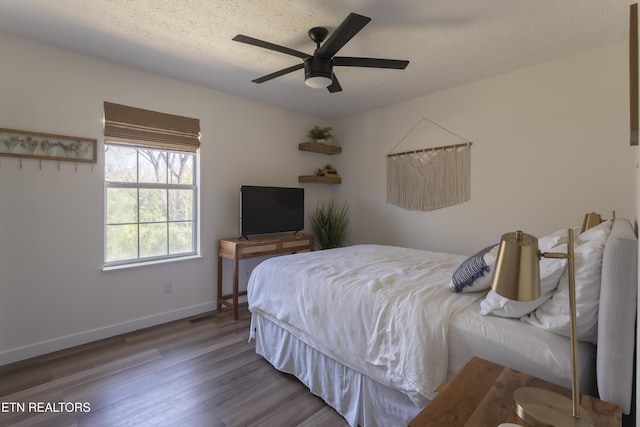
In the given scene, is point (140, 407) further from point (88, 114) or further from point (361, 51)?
point (361, 51)

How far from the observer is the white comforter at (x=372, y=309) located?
144cm

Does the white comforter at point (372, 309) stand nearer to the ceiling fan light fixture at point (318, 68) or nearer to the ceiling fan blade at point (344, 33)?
the ceiling fan light fixture at point (318, 68)

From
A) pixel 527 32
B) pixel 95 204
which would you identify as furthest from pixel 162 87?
pixel 527 32

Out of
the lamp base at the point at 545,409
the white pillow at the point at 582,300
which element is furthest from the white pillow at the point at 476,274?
the lamp base at the point at 545,409

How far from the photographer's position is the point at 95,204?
2773 mm

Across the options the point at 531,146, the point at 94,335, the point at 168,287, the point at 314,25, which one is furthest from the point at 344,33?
the point at 94,335

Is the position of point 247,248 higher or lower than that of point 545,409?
higher

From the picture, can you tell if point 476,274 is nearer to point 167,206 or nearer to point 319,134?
point 167,206

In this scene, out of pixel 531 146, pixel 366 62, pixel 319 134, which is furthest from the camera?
pixel 319 134

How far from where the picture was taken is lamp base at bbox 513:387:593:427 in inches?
32.4

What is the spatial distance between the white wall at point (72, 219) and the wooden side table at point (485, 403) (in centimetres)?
300

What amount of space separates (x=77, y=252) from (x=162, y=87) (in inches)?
69.4

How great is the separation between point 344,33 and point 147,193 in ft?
8.23

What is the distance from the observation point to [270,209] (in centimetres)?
380
